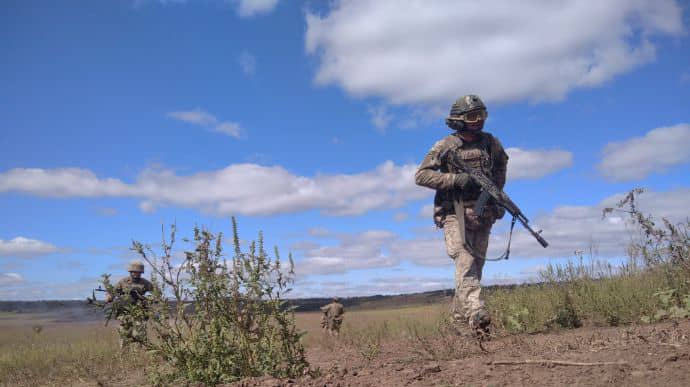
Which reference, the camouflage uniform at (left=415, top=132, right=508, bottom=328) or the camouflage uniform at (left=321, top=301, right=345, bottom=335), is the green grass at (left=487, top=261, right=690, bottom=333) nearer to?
the camouflage uniform at (left=415, top=132, right=508, bottom=328)

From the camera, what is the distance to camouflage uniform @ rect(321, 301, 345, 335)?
46.6ft

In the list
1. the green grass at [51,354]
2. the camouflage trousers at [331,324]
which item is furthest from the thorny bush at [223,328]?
the camouflage trousers at [331,324]

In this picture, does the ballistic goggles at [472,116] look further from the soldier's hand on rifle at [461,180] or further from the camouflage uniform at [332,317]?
the camouflage uniform at [332,317]

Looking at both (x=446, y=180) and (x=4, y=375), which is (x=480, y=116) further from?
(x=4, y=375)

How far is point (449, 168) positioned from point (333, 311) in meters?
9.73

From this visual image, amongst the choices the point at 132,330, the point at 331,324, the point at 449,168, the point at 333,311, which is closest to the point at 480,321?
the point at 449,168

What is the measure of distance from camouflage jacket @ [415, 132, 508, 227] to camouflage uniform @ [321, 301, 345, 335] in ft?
30.1

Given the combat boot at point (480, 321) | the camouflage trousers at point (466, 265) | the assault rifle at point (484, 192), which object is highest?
the assault rifle at point (484, 192)

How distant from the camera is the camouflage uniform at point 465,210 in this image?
516 centimetres

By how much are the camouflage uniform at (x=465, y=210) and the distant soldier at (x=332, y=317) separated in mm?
9117

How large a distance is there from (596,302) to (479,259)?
1.71 metres

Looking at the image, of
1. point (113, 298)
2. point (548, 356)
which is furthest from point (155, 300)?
point (548, 356)

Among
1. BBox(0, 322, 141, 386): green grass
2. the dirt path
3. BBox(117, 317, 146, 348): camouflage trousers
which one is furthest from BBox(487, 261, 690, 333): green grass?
BBox(0, 322, 141, 386): green grass

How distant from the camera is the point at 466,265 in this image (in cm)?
518
